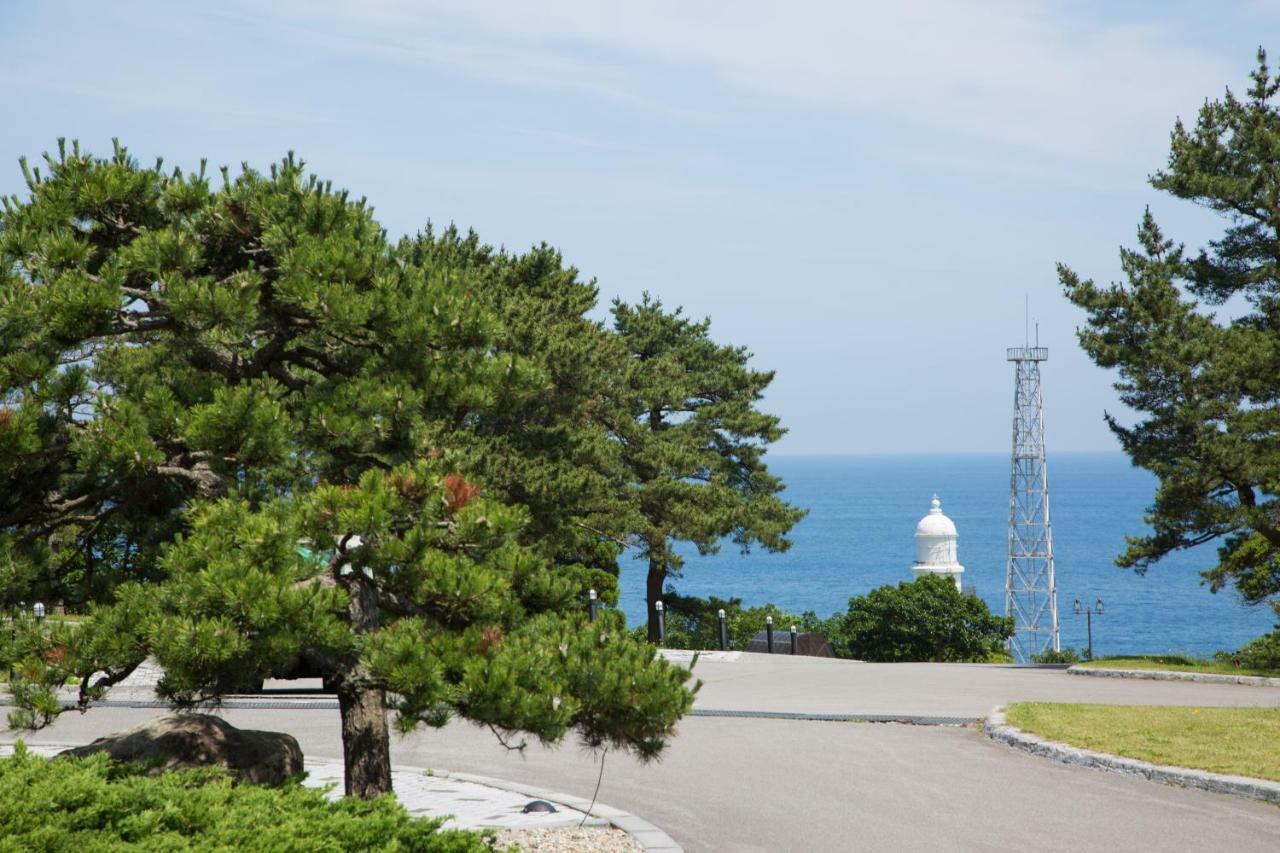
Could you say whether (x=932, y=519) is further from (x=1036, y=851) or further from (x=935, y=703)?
(x=1036, y=851)

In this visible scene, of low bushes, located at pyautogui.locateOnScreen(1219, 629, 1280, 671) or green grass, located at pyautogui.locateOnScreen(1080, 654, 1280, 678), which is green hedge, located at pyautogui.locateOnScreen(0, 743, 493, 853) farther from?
low bushes, located at pyautogui.locateOnScreen(1219, 629, 1280, 671)

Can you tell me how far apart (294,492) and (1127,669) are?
19.0 m

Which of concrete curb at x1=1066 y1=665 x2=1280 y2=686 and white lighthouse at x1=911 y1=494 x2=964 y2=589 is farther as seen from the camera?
white lighthouse at x1=911 y1=494 x2=964 y2=589

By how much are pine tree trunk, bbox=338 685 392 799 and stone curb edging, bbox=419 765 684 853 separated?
2.36 meters

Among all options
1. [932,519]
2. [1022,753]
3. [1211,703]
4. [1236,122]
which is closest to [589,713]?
[1022,753]

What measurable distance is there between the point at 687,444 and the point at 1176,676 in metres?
18.2

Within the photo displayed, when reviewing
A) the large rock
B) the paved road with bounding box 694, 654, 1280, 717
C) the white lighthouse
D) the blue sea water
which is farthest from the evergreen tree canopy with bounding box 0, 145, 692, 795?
the blue sea water

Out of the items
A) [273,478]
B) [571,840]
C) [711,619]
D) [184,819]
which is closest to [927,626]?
[711,619]

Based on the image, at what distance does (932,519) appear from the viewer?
178 feet

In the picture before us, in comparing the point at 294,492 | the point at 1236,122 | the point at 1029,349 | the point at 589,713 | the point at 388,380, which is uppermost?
the point at 1029,349

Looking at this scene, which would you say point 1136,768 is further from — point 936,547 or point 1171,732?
point 936,547

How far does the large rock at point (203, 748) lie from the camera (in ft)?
30.8

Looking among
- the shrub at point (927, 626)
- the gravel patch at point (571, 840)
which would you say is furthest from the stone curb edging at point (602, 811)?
the shrub at point (927, 626)

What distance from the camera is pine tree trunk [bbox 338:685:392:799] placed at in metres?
8.16
